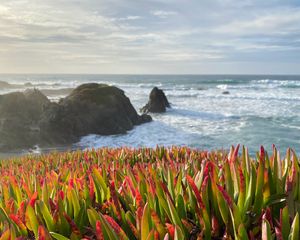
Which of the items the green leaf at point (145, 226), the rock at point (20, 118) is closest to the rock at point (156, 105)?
the rock at point (20, 118)

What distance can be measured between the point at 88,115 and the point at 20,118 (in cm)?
371

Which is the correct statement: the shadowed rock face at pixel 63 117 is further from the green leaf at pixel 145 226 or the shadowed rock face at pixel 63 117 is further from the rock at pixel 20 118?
the green leaf at pixel 145 226

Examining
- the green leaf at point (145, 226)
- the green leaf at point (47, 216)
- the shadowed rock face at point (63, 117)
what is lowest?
the shadowed rock face at point (63, 117)

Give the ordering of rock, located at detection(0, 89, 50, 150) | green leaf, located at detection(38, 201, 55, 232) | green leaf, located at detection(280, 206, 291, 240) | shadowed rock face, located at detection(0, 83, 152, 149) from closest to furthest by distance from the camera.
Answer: green leaf, located at detection(280, 206, 291, 240) → green leaf, located at detection(38, 201, 55, 232) → rock, located at detection(0, 89, 50, 150) → shadowed rock face, located at detection(0, 83, 152, 149)

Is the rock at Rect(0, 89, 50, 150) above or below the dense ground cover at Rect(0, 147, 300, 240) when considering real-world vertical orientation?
below

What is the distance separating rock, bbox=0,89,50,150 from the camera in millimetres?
16281

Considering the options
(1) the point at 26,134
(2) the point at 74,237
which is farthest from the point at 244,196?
(1) the point at 26,134

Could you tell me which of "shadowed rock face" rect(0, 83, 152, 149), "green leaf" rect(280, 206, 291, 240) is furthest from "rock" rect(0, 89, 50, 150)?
"green leaf" rect(280, 206, 291, 240)

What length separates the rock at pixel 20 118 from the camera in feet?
53.4

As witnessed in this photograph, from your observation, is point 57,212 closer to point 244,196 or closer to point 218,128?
point 244,196

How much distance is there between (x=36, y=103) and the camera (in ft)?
65.0

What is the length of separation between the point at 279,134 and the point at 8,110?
14893 mm

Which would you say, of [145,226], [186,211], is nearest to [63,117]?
[186,211]

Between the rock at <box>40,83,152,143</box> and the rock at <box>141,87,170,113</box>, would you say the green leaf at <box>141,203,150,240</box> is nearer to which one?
the rock at <box>40,83,152,143</box>
